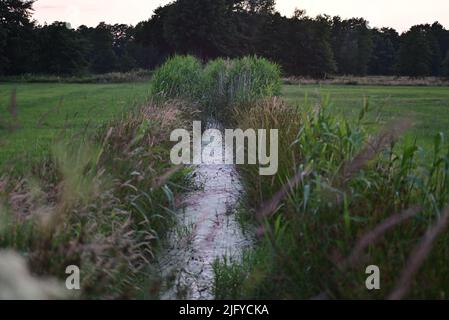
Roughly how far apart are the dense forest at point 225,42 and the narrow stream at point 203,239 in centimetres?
3824

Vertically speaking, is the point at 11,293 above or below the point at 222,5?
below

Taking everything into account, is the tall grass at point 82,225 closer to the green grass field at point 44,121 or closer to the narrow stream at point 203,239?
the narrow stream at point 203,239

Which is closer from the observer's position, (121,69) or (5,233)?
(5,233)

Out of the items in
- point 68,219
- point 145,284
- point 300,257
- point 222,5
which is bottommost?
point 145,284

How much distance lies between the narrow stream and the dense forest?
125ft

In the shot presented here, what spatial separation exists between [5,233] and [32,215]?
0.63 ft

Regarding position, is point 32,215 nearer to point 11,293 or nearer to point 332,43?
point 11,293

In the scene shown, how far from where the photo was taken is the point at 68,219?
375 cm

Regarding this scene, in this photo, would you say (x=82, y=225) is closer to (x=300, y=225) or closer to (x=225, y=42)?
(x=300, y=225)

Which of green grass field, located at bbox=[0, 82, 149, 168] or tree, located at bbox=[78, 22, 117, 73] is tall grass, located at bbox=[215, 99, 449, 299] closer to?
green grass field, located at bbox=[0, 82, 149, 168]

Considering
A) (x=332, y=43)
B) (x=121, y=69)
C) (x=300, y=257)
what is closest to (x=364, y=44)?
(x=332, y=43)

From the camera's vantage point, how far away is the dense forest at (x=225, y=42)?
46.5m
